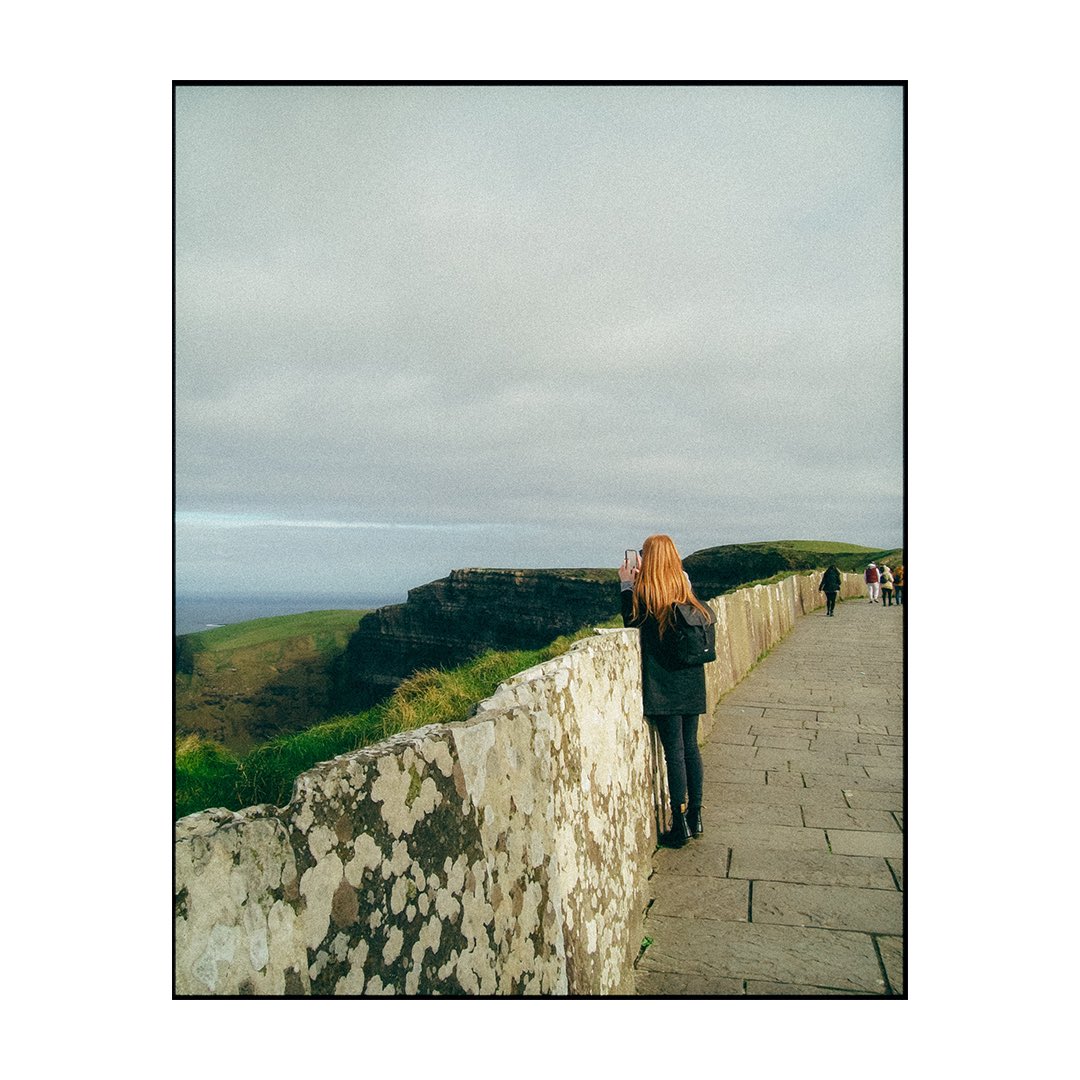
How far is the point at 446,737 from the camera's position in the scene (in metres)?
2.16

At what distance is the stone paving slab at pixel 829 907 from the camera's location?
3.81 m

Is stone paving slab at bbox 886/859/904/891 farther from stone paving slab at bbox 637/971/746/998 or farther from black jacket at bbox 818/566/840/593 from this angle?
black jacket at bbox 818/566/840/593

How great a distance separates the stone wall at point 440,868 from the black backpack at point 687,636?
861mm

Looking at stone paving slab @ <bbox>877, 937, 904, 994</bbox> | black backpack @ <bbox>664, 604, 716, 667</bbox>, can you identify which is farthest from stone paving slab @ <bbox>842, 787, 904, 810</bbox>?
black backpack @ <bbox>664, 604, 716, 667</bbox>

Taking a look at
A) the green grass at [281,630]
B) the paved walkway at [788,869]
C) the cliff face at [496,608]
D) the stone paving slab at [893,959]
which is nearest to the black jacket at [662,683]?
the paved walkway at [788,869]

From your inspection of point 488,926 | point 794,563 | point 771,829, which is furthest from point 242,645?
point 794,563

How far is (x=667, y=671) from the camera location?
456 centimetres

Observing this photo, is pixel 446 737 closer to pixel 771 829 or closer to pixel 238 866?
pixel 238 866

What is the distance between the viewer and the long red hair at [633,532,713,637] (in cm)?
451

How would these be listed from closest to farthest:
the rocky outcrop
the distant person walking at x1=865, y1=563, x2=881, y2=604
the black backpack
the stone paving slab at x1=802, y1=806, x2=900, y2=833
A: the black backpack < the stone paving slab at x1=802, y1=806, x2=900, y2=833 < the distant person walking at x1=865, y1=563, x2=881, y2=604 < the rocky outcrop

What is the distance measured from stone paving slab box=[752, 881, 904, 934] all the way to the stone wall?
2.51ft
